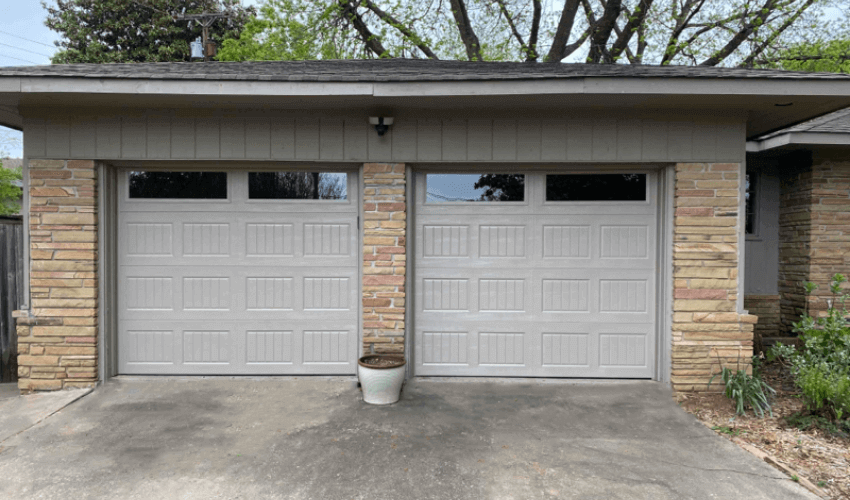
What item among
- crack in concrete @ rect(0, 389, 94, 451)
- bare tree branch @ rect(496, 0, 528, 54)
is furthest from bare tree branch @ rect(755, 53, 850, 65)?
crack in concrete @ rect(0, 389, 94, 451)

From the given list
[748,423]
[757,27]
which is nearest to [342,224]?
[748,423]

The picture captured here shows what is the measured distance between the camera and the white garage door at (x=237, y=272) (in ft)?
14.6

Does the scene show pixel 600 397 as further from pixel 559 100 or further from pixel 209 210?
pixel 209 210

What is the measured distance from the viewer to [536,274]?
4496mm

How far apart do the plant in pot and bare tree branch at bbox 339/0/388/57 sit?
1081 cm

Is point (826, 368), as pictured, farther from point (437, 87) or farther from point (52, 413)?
point (52, 413)

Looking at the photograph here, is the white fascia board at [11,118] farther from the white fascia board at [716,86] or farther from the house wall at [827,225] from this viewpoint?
the house wall at [827,225]

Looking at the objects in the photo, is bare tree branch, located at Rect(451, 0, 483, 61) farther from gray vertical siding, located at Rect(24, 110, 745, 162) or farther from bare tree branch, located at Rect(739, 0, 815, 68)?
gray vertical siding, located at Rect(24, 110, 745, 162)

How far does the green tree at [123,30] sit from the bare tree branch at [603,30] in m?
12.7

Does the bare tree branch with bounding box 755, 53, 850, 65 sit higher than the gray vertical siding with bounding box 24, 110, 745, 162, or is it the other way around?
the bare tree branch with bounding box 755, 53, 850, 65

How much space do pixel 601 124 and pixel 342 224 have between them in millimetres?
2550

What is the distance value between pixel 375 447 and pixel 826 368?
339 centimetres

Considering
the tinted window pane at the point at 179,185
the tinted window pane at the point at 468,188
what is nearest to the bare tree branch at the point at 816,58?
the tinted window pane at the point at 468,188

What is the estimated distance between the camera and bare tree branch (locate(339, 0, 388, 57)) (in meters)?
12.1
